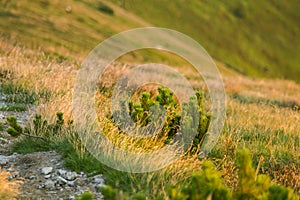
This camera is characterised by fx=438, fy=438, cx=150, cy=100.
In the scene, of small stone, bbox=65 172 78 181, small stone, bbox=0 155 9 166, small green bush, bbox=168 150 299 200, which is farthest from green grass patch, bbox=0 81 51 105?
small green bush, bbox=168 150 299 200

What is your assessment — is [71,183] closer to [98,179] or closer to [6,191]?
[98,179]

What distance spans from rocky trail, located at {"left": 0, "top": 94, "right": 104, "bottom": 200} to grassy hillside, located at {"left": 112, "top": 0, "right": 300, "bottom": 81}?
80.3 m

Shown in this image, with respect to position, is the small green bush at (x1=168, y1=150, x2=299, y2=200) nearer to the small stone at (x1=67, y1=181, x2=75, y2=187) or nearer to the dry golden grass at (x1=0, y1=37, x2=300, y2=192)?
the dry golden grass at (x1=0, y1=37, x2=300, y2=192)

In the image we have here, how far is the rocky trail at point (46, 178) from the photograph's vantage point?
21.4ft

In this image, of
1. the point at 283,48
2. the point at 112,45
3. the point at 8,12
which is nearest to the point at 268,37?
the point at 283,48

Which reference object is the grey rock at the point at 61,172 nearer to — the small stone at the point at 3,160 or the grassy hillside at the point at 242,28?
the small stone at the point at 3,160

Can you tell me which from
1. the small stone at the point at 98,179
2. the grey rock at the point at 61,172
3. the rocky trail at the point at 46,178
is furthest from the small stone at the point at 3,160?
the small stone at the point at 98,179

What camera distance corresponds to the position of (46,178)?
273 inches

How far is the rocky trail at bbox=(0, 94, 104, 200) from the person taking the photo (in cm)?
651

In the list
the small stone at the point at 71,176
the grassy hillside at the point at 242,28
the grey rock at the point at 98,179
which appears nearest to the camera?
the grey rock at the point at 98,179

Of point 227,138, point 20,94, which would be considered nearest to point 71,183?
point 227,138

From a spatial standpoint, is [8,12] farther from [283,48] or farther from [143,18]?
[283,48]

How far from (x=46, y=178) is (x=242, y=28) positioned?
107m

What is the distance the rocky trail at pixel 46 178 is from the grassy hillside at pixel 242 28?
8034cm
